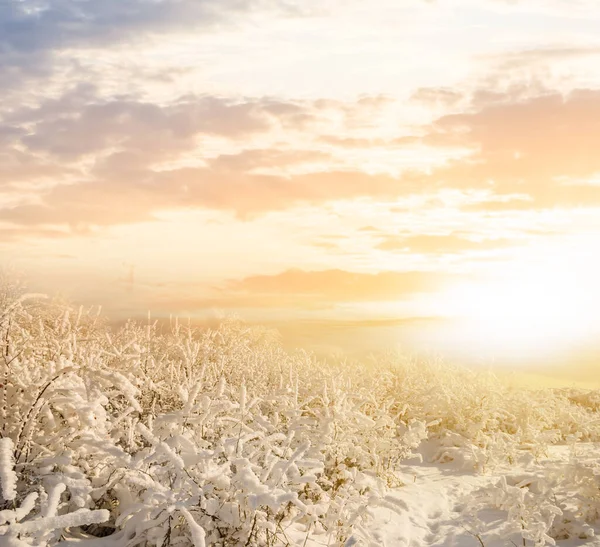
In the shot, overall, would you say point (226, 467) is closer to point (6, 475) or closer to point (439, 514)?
point (6, 475)

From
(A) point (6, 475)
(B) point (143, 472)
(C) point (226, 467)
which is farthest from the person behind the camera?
(C) point (226, 467)

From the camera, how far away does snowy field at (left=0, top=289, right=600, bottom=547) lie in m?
3.88

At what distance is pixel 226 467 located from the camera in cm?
402

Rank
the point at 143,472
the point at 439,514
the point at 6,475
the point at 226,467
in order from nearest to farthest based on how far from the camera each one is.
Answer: the point at 6,475
the point at 143,472
the point at 226,467
the point at 439,514

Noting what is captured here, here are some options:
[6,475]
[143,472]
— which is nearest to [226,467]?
[143,472]

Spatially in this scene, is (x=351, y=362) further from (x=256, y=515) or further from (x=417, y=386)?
(x=256, y=515)

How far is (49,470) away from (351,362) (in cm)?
1041

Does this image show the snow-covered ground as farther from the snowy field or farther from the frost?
the frost

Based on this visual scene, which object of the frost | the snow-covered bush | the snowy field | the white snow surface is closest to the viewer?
the frost

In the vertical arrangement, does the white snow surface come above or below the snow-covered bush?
below

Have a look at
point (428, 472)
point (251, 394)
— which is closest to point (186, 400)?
Result: point (251, 394)

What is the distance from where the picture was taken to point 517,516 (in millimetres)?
5527

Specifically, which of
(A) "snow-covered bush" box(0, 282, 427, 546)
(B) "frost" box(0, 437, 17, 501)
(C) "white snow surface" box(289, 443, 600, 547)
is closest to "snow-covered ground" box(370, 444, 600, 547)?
(C) "white snow surface" box(289, 443, 600, 547)

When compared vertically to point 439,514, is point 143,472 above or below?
above
